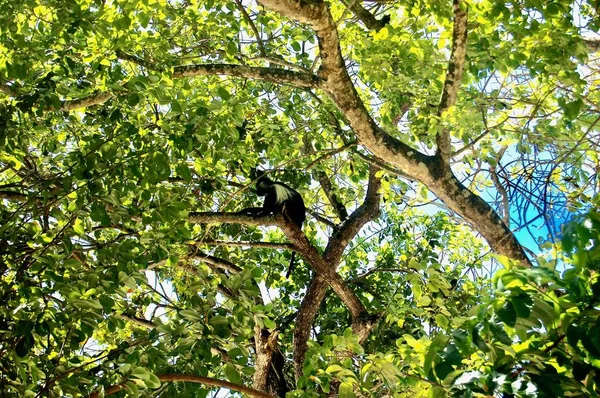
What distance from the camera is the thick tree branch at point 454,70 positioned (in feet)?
11.2

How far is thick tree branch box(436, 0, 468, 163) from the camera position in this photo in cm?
342

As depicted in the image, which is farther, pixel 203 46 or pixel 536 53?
pixel 203 46

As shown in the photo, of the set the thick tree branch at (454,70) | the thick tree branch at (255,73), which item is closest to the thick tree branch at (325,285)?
the thick tree branch at (454,70)

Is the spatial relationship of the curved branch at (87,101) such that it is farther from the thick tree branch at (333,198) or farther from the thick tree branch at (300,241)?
the thick tree branch at (333,198)

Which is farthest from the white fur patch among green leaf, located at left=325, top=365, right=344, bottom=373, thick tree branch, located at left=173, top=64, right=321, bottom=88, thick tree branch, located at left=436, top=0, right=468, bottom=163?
green leaf, located at left=325, top=365, right=344, bottom=373

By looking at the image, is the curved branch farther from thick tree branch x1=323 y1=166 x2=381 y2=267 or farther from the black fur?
thick tree branch x1=323 y1=166 x2=381 y2=267

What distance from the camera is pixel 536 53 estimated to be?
3.17 metres

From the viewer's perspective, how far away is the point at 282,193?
630 centimetres

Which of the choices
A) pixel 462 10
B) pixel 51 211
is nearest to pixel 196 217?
pixel 51 211

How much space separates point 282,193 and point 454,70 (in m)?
2.93

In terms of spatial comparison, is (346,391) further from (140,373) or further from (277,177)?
(277,177)

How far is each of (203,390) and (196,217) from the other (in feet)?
6.27

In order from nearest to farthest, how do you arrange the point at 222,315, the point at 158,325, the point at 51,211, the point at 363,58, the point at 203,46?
the point at 158,325 < the point at 222,315 < the point at 51,211 < the point at 363,58 < the point at 203,46

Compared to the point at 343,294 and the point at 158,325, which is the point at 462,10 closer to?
the point at 158,325
